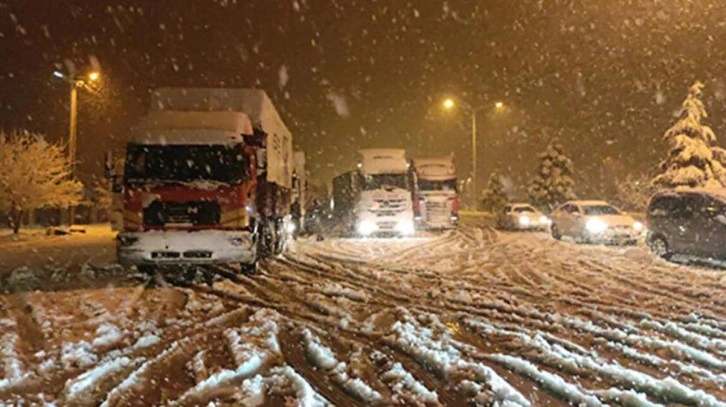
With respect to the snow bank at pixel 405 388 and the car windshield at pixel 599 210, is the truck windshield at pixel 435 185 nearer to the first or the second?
the car windshield at pixel 599 210

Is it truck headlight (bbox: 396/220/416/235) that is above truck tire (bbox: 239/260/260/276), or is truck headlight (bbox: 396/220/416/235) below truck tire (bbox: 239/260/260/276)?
above

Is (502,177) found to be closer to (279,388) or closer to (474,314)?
(474,314)

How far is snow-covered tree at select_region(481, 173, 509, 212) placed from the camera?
5972 centimetres

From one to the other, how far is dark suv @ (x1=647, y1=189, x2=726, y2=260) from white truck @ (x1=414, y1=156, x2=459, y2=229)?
13.3 m

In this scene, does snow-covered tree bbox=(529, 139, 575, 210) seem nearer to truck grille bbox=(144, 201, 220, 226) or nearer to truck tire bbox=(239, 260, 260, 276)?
truck tire bbox=(239, 260, 260, 276)

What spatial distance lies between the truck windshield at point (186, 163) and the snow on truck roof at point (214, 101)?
2059 mm

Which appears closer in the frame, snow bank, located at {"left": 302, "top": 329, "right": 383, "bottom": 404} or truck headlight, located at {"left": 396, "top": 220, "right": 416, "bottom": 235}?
snow bank, located at {"left": 302, "top": 329, "right": 383, "bottom": 404}

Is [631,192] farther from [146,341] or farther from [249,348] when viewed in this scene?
[146,341]

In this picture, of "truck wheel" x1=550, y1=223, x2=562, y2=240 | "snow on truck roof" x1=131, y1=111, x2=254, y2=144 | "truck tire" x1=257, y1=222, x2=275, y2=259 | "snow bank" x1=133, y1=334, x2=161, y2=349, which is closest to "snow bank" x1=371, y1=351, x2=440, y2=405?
"snow bank" x1=133, y1=334, x2=161, y2=349

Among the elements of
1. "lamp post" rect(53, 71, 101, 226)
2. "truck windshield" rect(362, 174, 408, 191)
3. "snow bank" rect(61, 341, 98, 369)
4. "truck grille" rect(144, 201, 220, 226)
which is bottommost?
"snow bank" rect(61, 341, 98, 369)

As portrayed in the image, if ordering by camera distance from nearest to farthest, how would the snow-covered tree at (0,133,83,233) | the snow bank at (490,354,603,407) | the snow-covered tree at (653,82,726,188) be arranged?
the snow bank at (490,354,603,407), the snow-covered tree at (0,133,83,233), the snow-covered tree at (653,82,726,188)

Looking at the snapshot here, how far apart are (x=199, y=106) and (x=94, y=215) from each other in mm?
25822

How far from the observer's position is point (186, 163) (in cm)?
1415

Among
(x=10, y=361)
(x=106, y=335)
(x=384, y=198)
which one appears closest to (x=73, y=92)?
(x=384, y=198)
